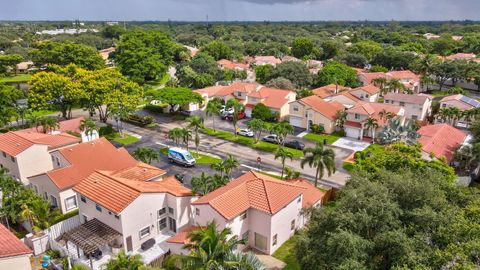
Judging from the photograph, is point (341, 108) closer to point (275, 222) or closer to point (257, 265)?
point (275, 222)

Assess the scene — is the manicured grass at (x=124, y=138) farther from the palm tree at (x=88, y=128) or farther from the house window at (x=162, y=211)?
the house window at (x=162, y=211)

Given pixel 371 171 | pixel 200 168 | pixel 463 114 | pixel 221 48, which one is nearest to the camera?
pixel 371 171

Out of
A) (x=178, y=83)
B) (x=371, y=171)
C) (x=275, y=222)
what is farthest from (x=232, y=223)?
(x=178, y=83)

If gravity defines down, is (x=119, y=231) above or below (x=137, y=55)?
below

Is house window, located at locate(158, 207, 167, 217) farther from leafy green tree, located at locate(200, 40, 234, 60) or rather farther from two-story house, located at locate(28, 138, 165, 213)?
leafy green tree, located at locate(200, 40, 234, 60)

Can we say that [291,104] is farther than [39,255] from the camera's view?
Yes

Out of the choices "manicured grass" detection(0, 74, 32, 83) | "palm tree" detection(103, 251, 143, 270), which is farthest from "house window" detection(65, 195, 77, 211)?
"manicured grass" detection(0, 74, 32, 83)
